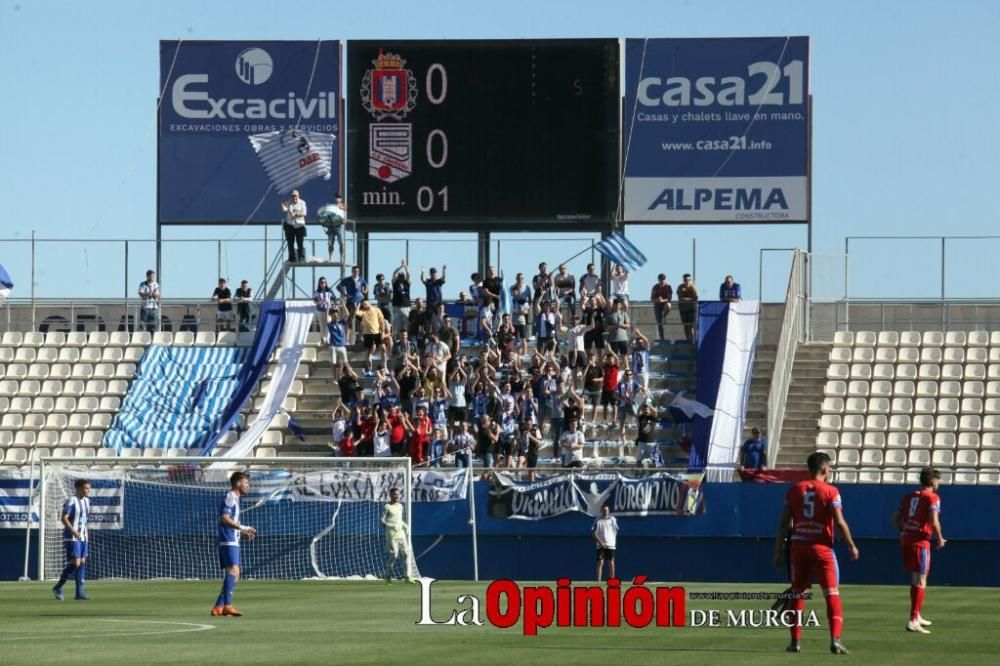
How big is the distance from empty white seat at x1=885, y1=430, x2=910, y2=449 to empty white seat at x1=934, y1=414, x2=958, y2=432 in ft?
2.19

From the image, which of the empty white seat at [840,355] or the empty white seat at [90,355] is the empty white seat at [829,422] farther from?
the empty white seat at [90,355]

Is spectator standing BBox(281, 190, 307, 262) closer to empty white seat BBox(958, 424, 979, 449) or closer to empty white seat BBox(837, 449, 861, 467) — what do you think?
empty white seat BBox(837, 449, 861, 467)

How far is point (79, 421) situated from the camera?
4066 cm

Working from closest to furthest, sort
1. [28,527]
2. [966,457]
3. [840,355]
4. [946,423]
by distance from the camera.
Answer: [28,527]
[966,457]
[946,423]
[840,355]

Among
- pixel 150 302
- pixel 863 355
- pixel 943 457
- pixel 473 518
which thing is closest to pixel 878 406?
pixel 863 355

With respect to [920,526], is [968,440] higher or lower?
lower

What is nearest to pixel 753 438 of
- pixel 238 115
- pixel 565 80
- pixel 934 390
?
pixel 934 390

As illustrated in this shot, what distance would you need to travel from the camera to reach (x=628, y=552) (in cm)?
3506

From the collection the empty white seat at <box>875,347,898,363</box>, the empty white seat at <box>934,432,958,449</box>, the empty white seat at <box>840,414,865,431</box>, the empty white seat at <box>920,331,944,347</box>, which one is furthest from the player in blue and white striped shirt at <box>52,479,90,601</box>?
the empty white seat at <box>920,331,944,347</box>

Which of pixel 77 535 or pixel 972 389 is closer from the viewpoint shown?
pixel 77 535

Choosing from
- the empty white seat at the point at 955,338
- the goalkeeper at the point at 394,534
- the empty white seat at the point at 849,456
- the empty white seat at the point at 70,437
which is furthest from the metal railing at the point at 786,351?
the empty white seat at the point at 70,437

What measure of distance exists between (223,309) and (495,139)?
24.9 feet

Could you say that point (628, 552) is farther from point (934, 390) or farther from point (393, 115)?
point (393, 115)

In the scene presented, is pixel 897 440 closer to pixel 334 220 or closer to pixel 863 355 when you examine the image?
pixel 863 355
